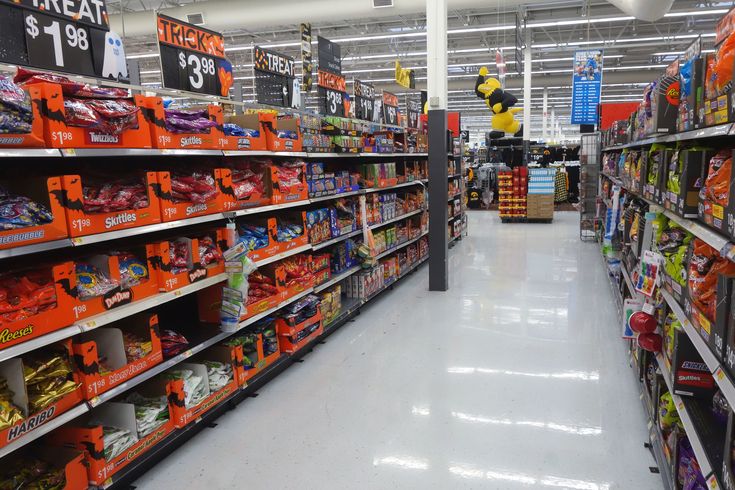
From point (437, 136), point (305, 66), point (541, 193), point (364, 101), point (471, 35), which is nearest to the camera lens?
point (437, 136)

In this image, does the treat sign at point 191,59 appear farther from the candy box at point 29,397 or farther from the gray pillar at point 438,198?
the gray pillar at point 438,198

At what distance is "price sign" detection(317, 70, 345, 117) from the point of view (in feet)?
18.4

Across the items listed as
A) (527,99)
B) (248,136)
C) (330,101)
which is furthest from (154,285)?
(527,99)

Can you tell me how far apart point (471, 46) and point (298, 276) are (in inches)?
625

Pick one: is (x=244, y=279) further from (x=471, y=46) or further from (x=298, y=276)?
(x=471, y=46)

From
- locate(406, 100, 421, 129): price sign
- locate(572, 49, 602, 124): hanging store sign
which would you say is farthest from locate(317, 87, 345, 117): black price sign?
locate(572, 49, 602, 124): hanging store sign

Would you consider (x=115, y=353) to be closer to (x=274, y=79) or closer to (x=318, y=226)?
(x=318, y=226)

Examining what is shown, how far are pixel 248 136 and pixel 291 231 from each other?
0.96 meters

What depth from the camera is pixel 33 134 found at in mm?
2072

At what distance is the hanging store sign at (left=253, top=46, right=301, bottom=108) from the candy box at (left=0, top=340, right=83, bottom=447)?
9.91 ft

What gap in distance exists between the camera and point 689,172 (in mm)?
2232

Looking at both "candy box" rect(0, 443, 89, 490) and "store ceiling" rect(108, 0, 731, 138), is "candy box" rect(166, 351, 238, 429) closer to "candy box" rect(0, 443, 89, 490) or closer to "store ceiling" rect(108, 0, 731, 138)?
"candy box" rect(0, 443, 89, 490)

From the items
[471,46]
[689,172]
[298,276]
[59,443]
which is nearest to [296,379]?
[298,276]

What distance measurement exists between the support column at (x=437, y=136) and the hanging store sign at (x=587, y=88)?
6544 millimetres
